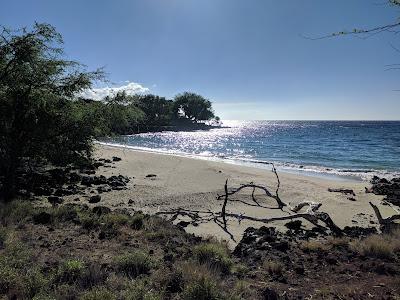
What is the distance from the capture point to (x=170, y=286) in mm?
6141

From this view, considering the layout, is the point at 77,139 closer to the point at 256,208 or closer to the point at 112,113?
the point at 112,113

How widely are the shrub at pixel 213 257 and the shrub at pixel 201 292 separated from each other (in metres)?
1.33

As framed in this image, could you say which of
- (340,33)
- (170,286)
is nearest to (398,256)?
(170,286)

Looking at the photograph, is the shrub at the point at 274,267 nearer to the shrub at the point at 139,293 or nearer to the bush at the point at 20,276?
the shrub at the point at 139,293

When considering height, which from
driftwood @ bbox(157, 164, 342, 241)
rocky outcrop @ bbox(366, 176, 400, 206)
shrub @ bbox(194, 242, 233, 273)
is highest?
shrub @ bbox(194, 242, 233, 273)

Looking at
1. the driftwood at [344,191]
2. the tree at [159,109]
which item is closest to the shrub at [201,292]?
the driftwood at [344,191]

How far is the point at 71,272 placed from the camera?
6.38 meters

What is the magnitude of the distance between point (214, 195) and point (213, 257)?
36.2ft

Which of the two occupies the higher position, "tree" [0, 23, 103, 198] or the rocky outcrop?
"tree" [0, 23, 103, 198]

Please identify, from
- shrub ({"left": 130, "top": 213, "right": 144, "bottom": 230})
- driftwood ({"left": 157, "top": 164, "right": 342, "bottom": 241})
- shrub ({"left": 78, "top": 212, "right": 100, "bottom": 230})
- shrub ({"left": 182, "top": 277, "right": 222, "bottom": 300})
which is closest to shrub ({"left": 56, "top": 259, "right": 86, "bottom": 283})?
shrub ({"left": 182, "top": 277, "right": 222, "bottom": 300})

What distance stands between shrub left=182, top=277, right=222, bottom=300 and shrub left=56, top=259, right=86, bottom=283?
1769 mm

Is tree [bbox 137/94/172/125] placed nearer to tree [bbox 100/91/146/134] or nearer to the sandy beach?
the sandy beach

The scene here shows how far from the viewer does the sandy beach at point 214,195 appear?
587 inches

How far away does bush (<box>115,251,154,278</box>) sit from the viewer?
6.78 m
